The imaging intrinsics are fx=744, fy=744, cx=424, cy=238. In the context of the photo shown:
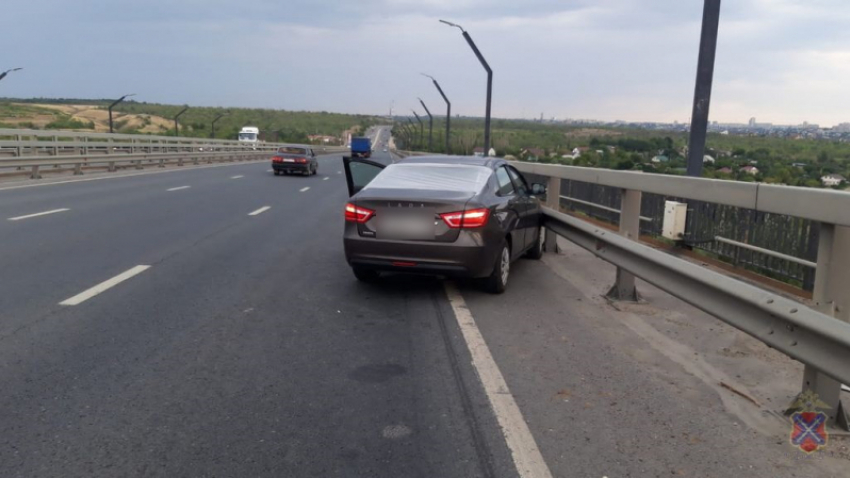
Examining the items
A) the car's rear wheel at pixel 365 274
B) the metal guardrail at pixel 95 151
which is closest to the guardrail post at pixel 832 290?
the car's rear wheel at pixel 365 274

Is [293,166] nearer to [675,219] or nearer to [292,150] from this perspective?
[292,150]

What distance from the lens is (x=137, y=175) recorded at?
29.0 meters

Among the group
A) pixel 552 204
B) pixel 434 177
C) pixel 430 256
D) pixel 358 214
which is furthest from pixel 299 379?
pixel 552 204

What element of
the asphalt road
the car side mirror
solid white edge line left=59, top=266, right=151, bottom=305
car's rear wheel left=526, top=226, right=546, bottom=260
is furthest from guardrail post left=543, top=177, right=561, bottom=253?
solid white edge line left=59, top=266, right=151, bottom=305

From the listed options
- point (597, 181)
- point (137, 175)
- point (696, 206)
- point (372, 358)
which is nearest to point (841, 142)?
point (696, 206)

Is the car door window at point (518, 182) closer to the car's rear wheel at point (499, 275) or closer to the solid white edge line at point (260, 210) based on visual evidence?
the car's rear wheel at point (499, 275)

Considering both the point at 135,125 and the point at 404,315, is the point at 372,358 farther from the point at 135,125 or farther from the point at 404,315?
the point at 135,125

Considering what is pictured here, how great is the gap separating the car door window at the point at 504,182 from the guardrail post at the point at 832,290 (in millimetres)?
4480

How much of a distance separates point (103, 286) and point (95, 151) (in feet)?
110

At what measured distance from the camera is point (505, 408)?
484 cm

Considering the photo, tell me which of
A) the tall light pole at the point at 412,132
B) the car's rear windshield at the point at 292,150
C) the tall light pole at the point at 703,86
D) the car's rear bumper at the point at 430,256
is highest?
the tall light pole at the point at 703,86

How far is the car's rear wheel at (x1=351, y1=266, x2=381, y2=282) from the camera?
8516 mm

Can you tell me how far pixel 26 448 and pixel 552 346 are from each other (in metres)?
4.01

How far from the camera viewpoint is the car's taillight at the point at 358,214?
790cm
